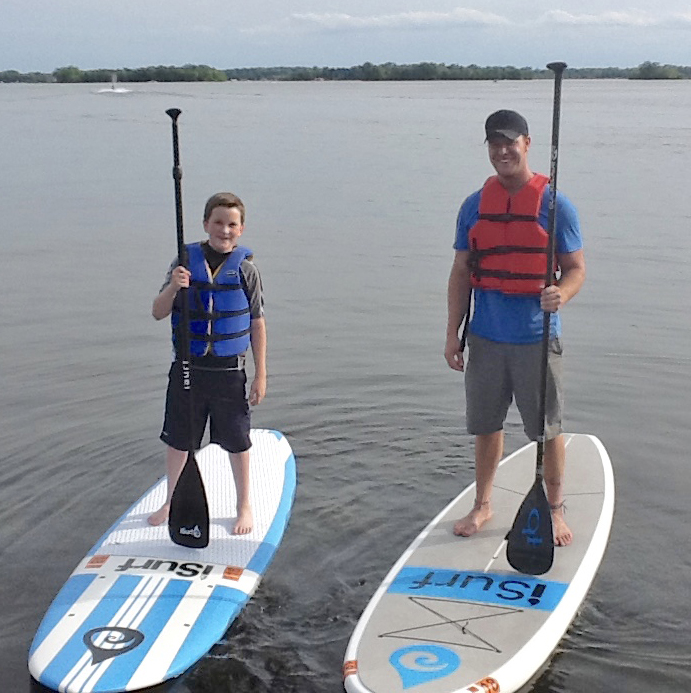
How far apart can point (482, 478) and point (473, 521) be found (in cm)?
24

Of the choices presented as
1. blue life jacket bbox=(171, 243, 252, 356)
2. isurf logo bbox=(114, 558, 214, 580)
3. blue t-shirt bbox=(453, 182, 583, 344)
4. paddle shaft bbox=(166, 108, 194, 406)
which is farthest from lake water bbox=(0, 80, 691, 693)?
blue t-shirt bbox=(453, 182, 583, 344)

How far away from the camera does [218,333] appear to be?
5035 millimetres

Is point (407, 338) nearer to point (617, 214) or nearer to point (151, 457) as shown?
point (151, 457)

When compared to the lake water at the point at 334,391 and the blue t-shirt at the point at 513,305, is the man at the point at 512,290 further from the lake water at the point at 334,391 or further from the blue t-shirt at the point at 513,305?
the lake water at the point at 334,391

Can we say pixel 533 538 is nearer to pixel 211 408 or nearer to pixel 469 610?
pixel 469 610

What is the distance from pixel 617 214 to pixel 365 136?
16.7 meters

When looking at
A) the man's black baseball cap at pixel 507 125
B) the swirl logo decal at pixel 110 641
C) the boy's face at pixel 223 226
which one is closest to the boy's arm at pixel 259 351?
the boy's face at pixel 223 226

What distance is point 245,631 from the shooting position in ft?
15.6

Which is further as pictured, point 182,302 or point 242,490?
point 242,490

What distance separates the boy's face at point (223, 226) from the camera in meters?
4.93

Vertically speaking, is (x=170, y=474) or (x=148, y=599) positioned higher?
(x=170, y=474)

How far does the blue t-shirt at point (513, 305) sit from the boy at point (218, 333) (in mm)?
1120

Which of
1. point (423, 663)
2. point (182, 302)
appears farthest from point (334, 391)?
point (423, 663)

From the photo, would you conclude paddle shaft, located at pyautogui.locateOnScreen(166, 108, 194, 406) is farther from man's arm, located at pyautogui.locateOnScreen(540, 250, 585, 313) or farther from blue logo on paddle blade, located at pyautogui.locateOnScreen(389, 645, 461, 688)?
man's arm, located at pyautogui.locateOnScreen(540, 250, 585, 313)
